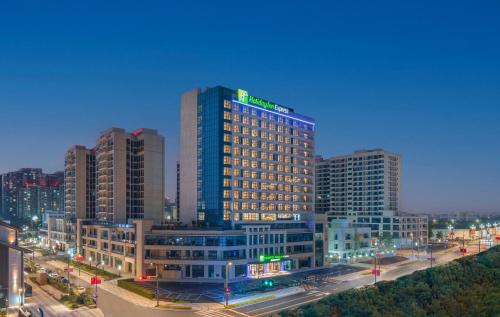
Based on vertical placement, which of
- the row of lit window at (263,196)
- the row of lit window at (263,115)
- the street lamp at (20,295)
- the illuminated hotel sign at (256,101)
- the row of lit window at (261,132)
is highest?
the illuminated hotel sign at (256,101)

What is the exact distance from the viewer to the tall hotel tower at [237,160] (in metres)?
107

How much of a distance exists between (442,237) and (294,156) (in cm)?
11764

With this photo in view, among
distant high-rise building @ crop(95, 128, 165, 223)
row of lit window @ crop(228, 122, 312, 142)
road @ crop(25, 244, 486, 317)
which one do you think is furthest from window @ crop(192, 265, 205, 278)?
distant high-rise building @ crop(95, 128, 165, 223)

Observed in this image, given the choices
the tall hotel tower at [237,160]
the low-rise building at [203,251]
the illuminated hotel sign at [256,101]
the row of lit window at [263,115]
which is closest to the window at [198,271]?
the low-rise building at [203,251]

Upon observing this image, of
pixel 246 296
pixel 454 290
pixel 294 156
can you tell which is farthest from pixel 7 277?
pixel 294 156

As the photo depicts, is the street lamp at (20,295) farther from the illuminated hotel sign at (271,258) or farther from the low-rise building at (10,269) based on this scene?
the illuminated hotel sign at (271,258)

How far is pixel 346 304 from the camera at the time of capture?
117 ft

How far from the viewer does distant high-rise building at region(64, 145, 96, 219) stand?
511 ft

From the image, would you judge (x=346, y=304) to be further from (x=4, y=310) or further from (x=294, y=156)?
(x=294, y=156)

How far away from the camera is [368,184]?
18700cm

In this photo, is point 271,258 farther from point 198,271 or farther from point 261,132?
point 261,132

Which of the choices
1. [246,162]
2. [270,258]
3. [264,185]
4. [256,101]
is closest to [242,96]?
[256,101]

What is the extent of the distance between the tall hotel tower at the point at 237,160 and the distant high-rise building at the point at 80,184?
2434 inches

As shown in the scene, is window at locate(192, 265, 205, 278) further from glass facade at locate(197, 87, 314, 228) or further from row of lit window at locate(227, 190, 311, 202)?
row of lit window at locate(227, 190, 311, 202)
